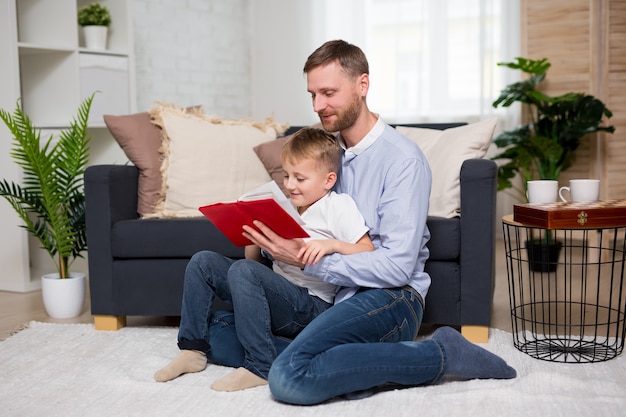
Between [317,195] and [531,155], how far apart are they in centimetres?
266

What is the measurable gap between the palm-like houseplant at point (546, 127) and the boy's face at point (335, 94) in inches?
96.1

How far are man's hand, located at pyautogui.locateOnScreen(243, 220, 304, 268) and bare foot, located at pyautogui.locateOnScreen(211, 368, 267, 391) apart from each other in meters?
0.36

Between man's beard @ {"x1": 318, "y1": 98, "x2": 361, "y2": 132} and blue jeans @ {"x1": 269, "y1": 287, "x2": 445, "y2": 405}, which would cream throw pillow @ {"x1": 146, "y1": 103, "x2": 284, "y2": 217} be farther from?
blue jeans @ {"x1": 269, "y1": 287, "x2": 445, "y2": 405}

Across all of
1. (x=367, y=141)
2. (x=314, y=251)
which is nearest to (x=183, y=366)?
(x=314, y=251)

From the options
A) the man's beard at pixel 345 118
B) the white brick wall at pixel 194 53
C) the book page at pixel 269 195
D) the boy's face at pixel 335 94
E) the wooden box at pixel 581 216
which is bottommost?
the wooden box at pixel 581 216

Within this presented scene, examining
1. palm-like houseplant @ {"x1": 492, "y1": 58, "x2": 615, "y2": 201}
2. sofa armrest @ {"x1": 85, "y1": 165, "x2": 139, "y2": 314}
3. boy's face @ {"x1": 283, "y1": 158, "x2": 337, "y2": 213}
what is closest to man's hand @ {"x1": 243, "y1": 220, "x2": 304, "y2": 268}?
boy's face @ {"x1": 283, "y1": 158, "x2": 337, "y2": 213}

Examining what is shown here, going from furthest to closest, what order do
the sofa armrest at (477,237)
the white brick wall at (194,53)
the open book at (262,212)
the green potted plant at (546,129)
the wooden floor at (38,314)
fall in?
the white brick wall at (194,53) → the green potted plant at (546,129) → the wooden floor at (38,314) → the sofa armrest at (477,237) → the open book at (262,212)

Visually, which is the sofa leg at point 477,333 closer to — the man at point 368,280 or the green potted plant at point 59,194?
the man at point 368,280

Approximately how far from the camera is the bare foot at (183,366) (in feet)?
7.38

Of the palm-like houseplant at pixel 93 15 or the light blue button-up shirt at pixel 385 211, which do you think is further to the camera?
the palm-like houseplant at pixel 93 15

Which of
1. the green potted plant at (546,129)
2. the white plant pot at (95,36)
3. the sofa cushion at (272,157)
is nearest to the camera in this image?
the sofa cushion at (272,157)

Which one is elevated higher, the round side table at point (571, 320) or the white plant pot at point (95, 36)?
the white plant pot at point (95, 36)

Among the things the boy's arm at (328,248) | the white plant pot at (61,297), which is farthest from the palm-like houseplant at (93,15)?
the boy's arm at (328,248)

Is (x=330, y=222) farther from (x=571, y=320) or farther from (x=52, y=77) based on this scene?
(x=52, y=77)
